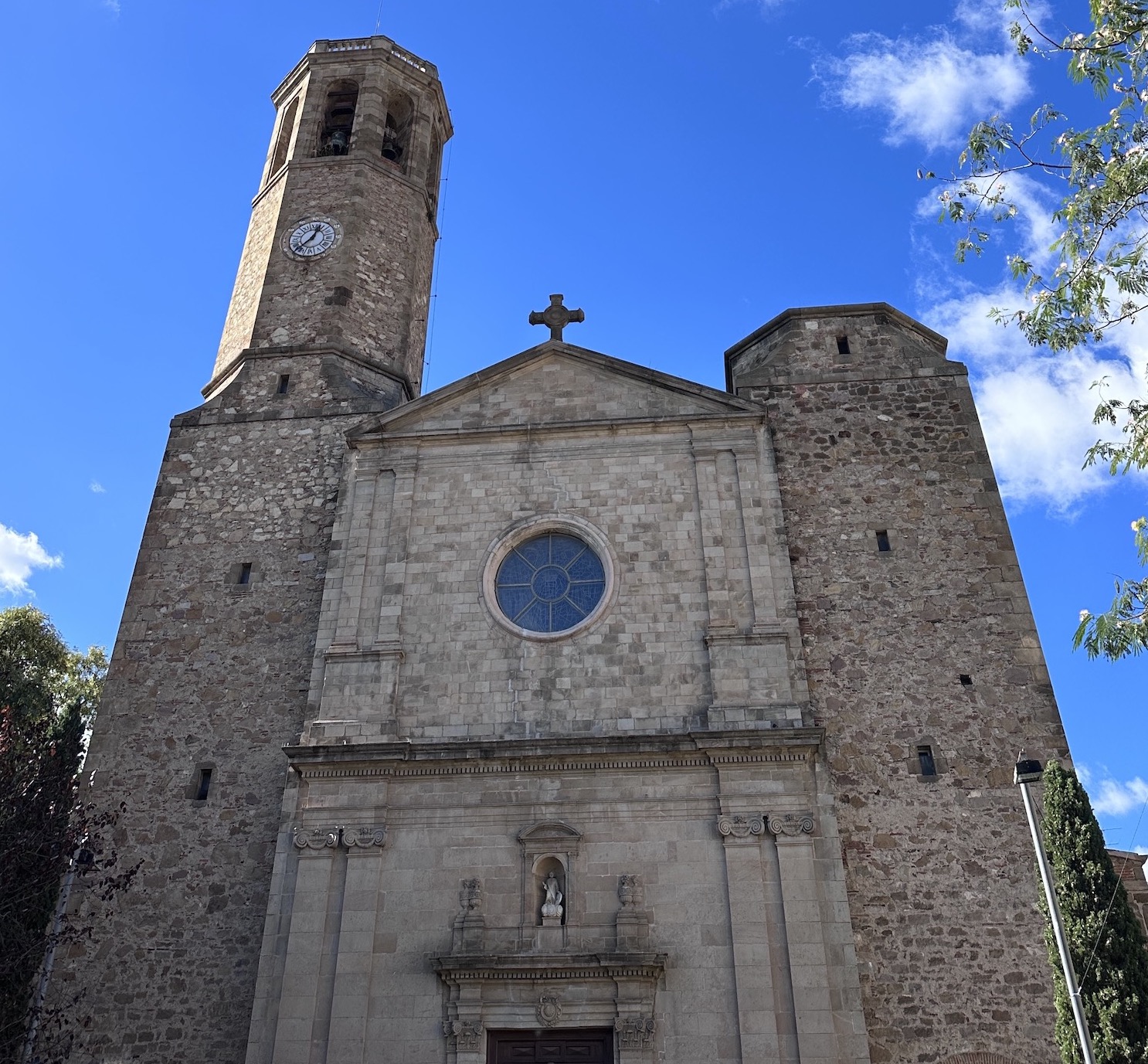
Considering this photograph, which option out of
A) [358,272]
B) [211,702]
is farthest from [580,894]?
[358,272]

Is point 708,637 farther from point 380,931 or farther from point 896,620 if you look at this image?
point 380,931

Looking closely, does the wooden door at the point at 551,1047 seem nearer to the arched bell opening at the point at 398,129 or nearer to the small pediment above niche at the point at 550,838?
the small pediment above niche at the point at 550,838

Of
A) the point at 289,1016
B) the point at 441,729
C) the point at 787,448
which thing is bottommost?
the point at 289,1016

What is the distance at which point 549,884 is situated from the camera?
1280cm

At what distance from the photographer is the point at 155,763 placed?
14859 mm

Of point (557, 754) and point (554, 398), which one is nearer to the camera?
point (557, 754)

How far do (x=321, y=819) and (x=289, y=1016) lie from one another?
2.21 m

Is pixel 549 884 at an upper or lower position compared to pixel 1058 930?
upper

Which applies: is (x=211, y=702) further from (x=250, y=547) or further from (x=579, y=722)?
(x=579, y=722)

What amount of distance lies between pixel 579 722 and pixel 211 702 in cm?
525

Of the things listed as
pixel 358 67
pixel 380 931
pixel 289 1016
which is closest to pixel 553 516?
pixel 380 931

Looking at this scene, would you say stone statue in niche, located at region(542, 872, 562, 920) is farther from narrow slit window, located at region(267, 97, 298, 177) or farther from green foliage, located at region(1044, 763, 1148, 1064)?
narrow slit window, located at region(267, 97, 298, 177)

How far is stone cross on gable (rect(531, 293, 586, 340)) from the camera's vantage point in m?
17.8

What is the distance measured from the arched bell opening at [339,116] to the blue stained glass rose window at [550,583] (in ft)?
36.5
